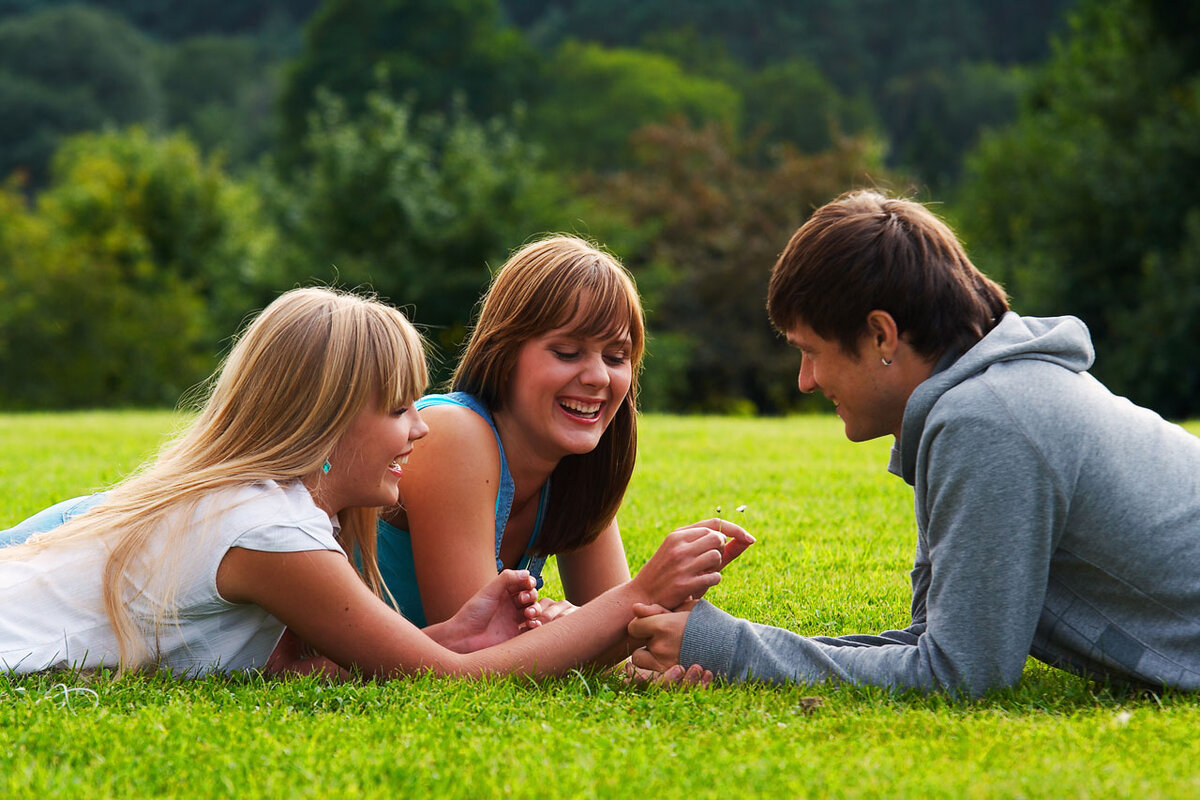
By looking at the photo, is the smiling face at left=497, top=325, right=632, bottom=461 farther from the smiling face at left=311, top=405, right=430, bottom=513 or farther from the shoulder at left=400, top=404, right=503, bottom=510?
the smiling face at left=311, top=405, right=430, bottom=513

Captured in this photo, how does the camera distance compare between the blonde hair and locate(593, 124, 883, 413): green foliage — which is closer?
the blonde hair

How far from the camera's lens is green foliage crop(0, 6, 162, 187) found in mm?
60125

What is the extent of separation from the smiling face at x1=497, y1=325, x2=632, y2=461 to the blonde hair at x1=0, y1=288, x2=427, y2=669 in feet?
1.41

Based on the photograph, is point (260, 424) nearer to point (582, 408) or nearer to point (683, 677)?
point (582, 408)

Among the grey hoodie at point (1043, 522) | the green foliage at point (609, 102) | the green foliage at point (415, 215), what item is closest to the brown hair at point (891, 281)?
the grey hoodie at point (1043, 522)

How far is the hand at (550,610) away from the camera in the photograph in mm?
4285

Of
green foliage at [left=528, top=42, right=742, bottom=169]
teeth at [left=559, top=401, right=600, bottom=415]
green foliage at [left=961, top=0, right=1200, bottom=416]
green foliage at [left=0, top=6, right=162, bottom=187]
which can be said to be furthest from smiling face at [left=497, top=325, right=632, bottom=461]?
green foliage at [left=0, top=6, right=162, bottom=187]

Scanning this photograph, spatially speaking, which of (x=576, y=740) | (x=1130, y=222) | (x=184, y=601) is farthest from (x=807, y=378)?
(x=1130, y=222)

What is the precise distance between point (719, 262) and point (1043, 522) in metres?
25.3

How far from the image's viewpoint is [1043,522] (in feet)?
11.2

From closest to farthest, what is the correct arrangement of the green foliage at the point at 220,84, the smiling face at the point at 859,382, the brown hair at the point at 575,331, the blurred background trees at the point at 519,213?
the smiling face at the point at 859,382
the brown hair at the point at 575,331
the blurred background trees at the point at 519,213
the green foliage at the point at 220,84

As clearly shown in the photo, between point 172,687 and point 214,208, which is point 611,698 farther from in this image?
point 214,208

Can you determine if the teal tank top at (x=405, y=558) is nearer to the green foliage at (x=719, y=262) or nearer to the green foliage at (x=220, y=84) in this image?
the green foliage at (x=719, y=262)

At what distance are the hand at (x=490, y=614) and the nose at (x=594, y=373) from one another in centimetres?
74
